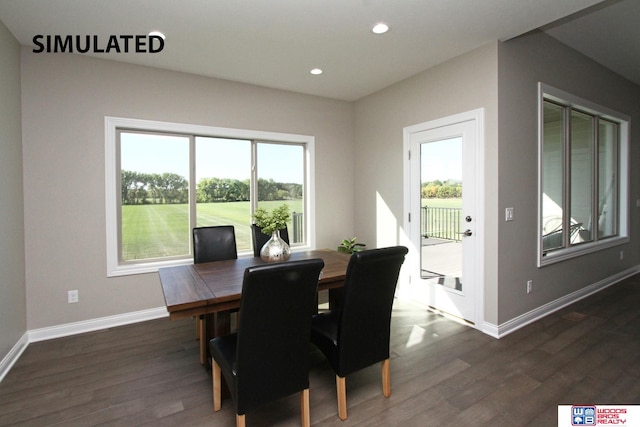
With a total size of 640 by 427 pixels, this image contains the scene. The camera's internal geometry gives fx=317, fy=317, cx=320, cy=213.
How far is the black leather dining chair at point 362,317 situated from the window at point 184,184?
245 centimetres

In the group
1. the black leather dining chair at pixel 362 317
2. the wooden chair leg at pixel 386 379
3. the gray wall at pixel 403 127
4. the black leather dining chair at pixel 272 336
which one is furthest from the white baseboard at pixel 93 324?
the gray wall at pixel 403 127

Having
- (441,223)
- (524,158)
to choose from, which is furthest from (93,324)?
(524,158)

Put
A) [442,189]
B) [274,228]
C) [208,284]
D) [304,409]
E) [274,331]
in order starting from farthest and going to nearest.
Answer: [442,189] < [274,228] < [208,284] < [304,409] < [274,331]

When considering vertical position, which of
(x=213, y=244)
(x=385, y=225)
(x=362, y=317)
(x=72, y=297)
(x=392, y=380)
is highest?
(x=385, y=225)

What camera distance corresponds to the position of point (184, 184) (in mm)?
3777

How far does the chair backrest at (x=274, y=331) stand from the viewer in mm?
1479

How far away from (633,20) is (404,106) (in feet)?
7.12

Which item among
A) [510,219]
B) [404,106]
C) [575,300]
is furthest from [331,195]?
[575,300]

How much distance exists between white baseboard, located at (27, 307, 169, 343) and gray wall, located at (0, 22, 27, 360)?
169mm

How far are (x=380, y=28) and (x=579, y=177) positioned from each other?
3299mm

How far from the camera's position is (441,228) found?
3527mm

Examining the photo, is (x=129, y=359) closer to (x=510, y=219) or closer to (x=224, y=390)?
(x=224, y=390)

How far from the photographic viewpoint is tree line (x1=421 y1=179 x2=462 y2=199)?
333 cm

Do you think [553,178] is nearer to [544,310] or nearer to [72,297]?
[544,310]
